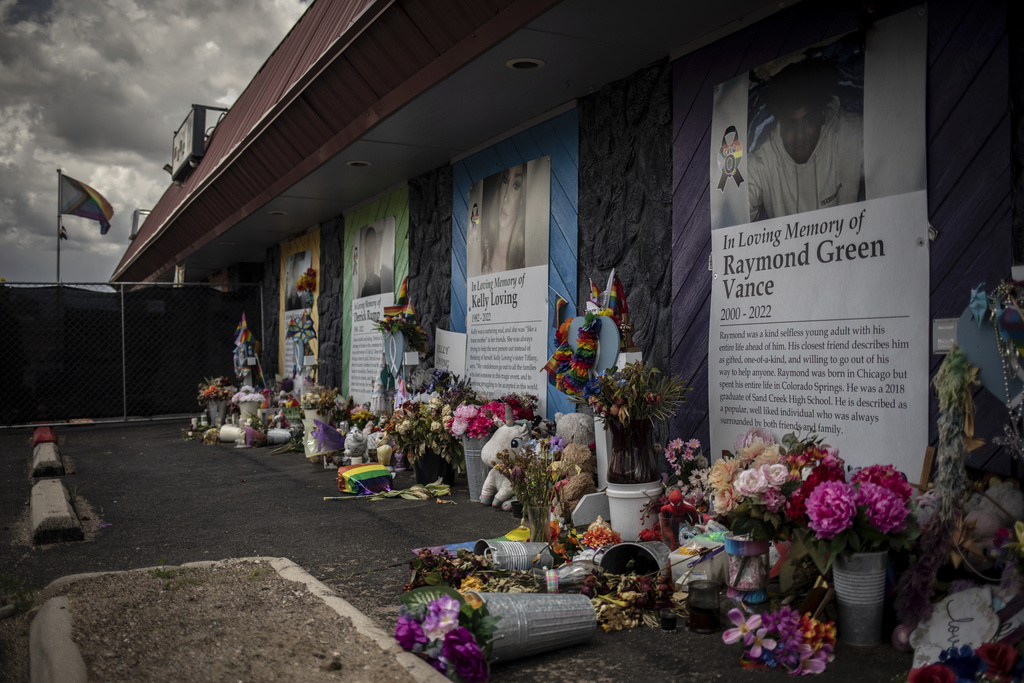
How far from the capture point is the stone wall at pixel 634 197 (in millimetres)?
5180

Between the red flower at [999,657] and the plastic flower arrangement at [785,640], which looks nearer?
the red flower at [999,657]

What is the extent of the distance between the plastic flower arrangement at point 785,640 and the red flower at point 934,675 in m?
0.34

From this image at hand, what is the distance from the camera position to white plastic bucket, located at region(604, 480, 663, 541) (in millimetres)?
4312

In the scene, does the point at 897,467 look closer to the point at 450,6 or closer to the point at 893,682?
the point at 893,682

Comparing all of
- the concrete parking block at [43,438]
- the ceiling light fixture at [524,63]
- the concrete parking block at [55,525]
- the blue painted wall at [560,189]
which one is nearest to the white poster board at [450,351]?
the blue painted wall at [560,189]

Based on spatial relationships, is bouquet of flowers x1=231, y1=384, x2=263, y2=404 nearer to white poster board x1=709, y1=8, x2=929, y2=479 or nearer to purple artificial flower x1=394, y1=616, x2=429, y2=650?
white poster board x1=709, y1=8, x2=929, y2=479

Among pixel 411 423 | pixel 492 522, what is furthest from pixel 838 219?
pixel 411 423

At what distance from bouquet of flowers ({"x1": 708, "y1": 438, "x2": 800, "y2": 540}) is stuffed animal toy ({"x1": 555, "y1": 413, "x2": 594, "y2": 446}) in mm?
2141

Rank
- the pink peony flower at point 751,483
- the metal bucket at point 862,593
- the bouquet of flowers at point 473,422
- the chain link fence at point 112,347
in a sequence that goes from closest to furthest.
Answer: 1. the metal bucket at point 862,593
2. the pink peony flower at point 751,483
3. the bouquet of flowers at point 473,422
4. the chain link fence at point 112,347

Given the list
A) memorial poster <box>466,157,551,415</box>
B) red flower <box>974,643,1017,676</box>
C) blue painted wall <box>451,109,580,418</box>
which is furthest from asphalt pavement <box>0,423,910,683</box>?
blue painted wall <box>451,109,580,418</box>

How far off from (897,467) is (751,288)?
133 centimetres

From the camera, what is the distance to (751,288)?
449cm

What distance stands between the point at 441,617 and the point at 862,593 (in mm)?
1652

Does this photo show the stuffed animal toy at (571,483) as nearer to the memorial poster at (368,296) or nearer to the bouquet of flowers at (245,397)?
the memorial poster at (368,296)
